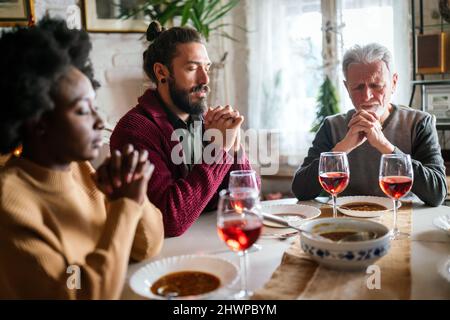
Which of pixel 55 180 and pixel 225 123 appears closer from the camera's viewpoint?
pixel 55 180

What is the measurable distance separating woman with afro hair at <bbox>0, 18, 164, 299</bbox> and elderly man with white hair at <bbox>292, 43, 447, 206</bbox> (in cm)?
92

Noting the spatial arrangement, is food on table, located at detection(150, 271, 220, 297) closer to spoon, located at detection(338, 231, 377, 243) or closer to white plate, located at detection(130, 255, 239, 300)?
white plate, located at detection(130, 255, 239, 300)

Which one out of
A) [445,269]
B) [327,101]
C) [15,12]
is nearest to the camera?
[445,269]

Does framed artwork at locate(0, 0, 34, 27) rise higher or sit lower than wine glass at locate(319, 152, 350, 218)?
higher

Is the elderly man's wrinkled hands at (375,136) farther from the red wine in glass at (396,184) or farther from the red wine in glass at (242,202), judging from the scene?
the red wine in glass at (242,202)

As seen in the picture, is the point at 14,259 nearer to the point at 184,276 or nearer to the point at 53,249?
the point at 53,249

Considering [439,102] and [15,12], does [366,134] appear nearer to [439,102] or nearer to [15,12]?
[439,102]

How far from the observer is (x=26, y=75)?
0.77 m

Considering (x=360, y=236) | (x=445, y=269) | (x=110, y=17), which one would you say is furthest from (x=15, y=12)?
(x=445, y=269)

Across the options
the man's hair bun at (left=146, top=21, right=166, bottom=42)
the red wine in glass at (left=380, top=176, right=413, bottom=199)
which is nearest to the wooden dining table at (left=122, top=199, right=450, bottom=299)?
the red wine in glass at (left=380, top=176, right=413, bottom=199)

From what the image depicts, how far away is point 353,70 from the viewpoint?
1.79m

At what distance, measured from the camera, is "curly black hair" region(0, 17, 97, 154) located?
77cm

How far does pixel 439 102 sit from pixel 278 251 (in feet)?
6.74
